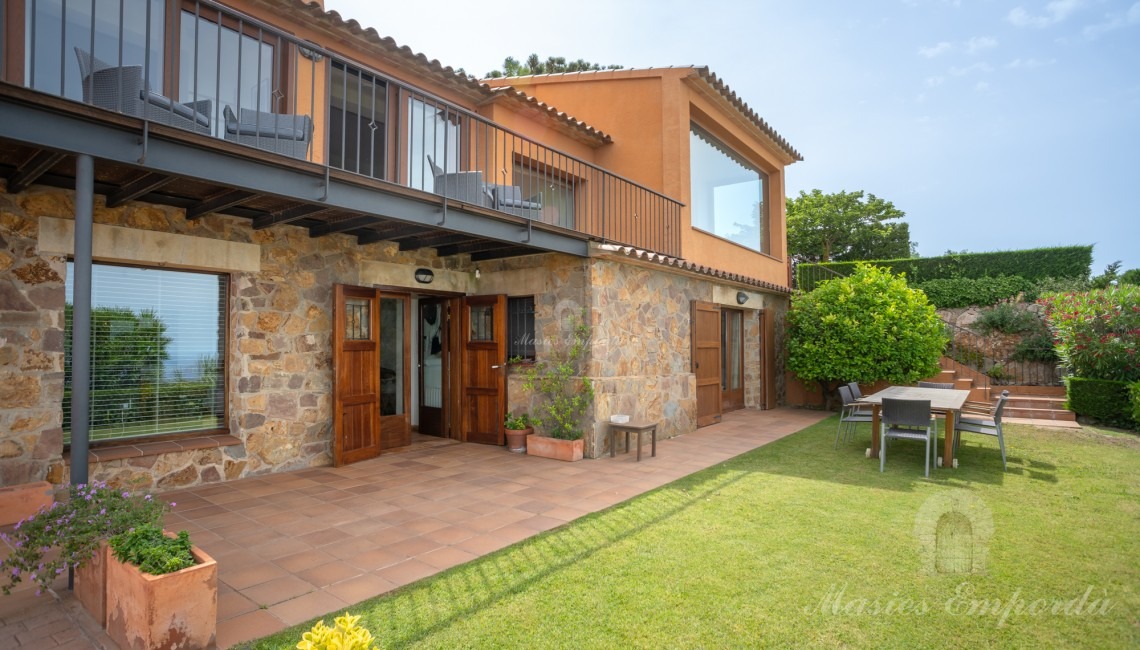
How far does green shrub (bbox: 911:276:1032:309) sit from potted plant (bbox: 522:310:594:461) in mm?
13346

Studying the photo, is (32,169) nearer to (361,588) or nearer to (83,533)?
(83,533)

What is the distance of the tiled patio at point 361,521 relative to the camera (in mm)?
3199

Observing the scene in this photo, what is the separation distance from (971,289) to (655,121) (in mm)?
11820

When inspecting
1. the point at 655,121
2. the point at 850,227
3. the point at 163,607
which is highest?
the point at 850,227

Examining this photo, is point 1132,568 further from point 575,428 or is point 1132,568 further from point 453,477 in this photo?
point 453,477

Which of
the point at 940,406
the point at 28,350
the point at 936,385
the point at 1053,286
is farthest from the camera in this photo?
the point at 1053,286

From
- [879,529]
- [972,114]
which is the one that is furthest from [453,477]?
[972,114]

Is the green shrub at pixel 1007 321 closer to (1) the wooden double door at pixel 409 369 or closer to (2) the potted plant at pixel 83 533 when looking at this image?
(1) the wooden double door at pixel 409 369

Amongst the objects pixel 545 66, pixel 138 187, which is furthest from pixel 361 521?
pixel 545 66

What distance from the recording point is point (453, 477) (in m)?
6.37

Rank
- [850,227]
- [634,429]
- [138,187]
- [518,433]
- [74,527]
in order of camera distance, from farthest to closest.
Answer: [850,227] < [518,433] < [634,429] < [138,187] < [74,527]

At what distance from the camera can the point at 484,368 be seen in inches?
327

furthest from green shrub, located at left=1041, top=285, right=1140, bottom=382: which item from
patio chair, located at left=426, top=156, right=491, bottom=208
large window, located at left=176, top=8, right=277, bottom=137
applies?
large window, located at left=176, top=8, right=277, bottom=137

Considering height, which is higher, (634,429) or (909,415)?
(909,415)
